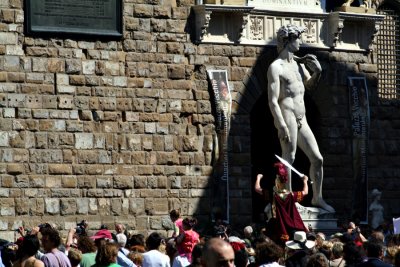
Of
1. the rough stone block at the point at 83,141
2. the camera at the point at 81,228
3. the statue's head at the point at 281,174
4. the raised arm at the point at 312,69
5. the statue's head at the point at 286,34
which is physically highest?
the statue's head at the point at 286,34

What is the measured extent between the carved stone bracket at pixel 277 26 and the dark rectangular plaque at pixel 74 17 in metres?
1.84

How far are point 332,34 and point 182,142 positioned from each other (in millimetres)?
4161

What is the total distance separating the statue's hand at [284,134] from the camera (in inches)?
1052

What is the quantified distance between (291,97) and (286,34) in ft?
3.84

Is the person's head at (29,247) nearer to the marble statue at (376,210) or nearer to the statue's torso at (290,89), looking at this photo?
the statue's torso at (290,89)

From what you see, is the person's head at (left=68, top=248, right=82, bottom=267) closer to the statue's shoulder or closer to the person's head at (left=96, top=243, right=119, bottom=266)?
the person's head at (left=96, top=243, right=119, bottom=266)

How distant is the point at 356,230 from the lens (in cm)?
2227

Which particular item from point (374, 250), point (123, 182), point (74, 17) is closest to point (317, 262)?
point (374, 250)

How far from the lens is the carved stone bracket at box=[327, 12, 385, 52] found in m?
29.3

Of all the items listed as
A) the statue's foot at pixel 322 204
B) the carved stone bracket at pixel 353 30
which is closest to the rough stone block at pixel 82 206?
the statue's foot at pixel 322 204

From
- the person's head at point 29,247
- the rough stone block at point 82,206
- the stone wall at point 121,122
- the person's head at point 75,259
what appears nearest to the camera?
the person's head at point 29,247

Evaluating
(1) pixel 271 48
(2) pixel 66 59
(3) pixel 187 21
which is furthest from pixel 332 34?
(2) pixel 66 59

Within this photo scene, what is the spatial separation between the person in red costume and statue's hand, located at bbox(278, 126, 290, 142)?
1.49 meters

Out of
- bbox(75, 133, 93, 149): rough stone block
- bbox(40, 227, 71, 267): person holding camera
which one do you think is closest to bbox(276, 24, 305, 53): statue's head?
bbox(75, 133, 93, 149): rough stone block
